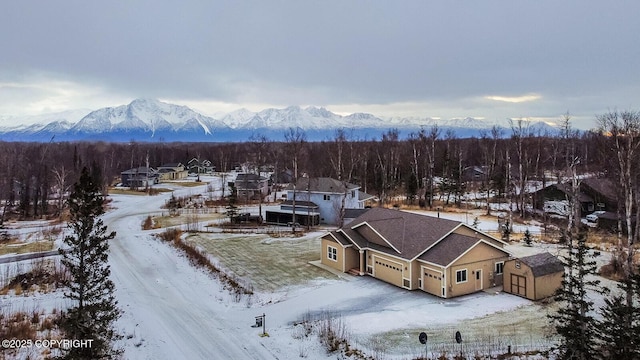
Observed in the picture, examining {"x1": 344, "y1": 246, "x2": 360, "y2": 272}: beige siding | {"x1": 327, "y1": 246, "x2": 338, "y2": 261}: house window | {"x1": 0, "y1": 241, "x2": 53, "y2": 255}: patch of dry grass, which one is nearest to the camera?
{"x1": 344, "y1": 246, "x2": 360, "y2": 272}: beige siding

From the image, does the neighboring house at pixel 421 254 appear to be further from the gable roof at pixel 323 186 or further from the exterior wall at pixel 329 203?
the exterior wall at pixel 329 203

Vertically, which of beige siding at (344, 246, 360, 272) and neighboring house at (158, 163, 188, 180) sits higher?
neighboring house at (158, 163, 188, 180)

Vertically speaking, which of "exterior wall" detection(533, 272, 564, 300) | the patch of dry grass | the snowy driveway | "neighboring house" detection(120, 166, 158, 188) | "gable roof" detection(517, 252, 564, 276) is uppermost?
"neighboring house" detection(120, 166, 158, 188)

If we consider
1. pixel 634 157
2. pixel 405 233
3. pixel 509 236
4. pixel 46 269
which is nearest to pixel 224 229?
pixel 46 269

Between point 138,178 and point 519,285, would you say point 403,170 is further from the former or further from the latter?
point 519,285

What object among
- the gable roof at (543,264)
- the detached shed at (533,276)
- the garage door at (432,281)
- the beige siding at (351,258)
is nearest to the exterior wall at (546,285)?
the detached shed at (533,276)

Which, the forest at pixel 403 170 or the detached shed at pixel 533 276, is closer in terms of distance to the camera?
the detached shed at pixel 533 276

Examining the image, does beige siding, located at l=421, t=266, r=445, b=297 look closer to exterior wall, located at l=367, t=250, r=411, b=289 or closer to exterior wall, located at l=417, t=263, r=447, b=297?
exterior wall, located at l=417, t=263, r=447, b=297

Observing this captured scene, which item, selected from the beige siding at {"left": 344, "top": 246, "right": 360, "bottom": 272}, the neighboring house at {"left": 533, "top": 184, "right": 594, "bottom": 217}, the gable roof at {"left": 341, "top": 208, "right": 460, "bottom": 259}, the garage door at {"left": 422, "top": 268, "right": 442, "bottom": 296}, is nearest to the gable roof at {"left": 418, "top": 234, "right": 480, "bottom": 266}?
the gable roof at {"left": 341, "top": 208, "right": 460, "bottom": 259}
